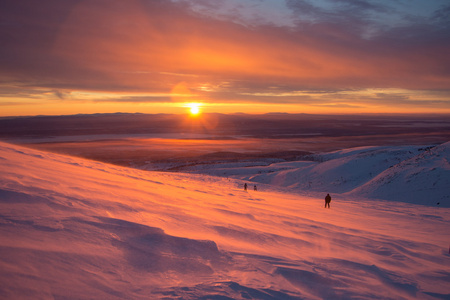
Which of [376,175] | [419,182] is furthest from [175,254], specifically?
[376,175]

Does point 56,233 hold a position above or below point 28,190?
below

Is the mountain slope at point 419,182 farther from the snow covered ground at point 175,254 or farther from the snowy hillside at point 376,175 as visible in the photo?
the snow covered ground at point 175,254

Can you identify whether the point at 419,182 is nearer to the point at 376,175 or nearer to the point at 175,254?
the point at 376,175

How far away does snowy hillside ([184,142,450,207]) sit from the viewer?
17.6 metres

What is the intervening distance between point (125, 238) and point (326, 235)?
4272 mm

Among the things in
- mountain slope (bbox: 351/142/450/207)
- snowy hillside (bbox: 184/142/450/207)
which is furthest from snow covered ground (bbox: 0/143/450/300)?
snowy hillside (bbox: 184/142/450/207)

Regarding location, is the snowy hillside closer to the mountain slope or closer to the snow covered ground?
the mountain slope

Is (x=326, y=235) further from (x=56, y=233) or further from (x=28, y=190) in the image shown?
(x=28, y=190)

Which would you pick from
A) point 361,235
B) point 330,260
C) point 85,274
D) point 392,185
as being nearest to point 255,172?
point 392,185

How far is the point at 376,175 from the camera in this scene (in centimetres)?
2481

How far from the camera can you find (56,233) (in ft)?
11.8

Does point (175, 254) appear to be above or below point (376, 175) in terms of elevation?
above

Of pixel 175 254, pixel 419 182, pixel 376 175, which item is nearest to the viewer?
pixel 175 254

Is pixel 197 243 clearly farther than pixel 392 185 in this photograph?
No
